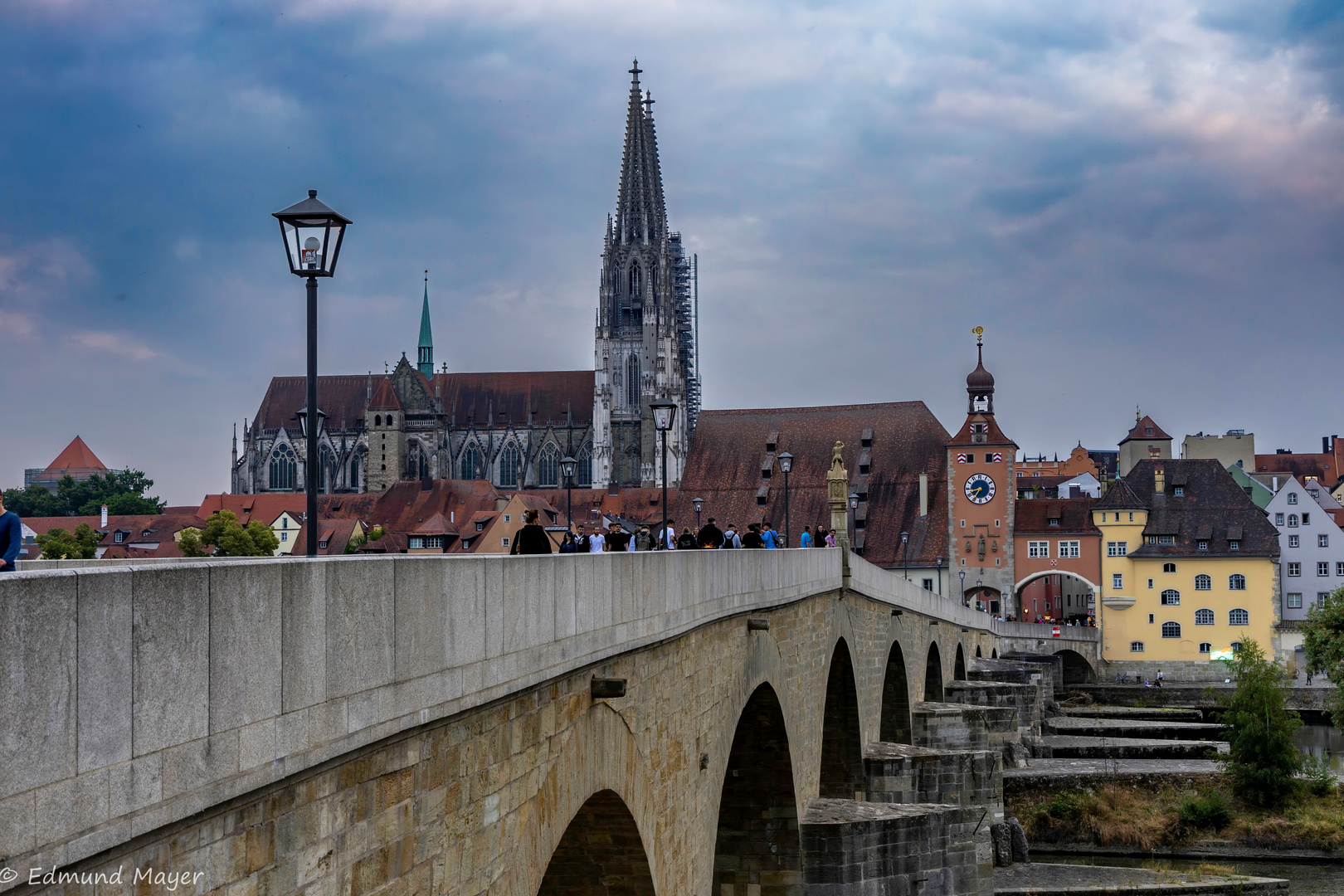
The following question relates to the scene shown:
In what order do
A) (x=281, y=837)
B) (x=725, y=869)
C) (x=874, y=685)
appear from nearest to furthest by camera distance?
(x=281, y=837)
(x=725, y=869)
(x=874, y=685)

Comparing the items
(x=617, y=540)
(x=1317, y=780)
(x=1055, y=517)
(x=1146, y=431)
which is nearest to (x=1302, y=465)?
(x=1146, y=431)

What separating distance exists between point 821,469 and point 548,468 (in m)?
51.9

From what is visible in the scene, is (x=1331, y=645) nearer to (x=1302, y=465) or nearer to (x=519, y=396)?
(x=1302, y=465)

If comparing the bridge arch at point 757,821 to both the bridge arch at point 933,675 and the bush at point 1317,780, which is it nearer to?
the bridge arch at point 933,675

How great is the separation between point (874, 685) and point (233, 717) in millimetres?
28697

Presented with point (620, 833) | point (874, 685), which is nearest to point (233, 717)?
point (620, 833)

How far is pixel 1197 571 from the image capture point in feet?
279

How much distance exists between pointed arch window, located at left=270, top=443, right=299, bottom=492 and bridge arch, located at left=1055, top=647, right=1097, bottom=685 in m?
83.3

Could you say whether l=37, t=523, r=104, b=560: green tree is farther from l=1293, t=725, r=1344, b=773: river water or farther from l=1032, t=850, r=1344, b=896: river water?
l=1293, t=725, r=1344, b=773: river water

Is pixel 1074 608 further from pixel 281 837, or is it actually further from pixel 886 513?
pixel 281 837

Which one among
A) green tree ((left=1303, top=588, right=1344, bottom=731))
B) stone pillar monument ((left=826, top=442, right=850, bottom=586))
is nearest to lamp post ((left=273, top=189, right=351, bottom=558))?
stone pillar monument ((left=826, top=442, right=850, bottom=586))

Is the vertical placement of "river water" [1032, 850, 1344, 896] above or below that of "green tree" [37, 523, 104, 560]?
below

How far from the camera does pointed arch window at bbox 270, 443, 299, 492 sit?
140500 millimetres

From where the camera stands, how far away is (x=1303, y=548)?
88.4 metres
